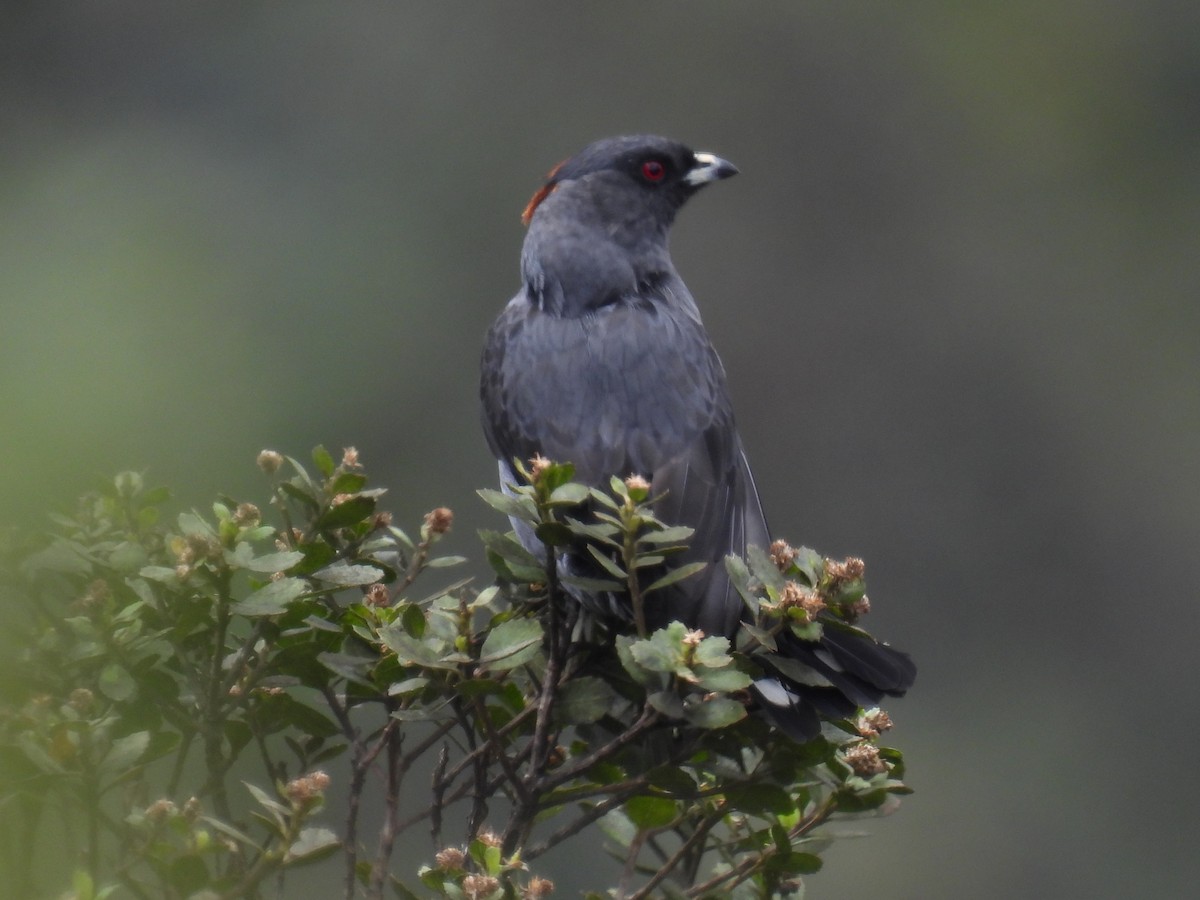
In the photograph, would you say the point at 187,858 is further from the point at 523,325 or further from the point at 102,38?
the point at 102,38

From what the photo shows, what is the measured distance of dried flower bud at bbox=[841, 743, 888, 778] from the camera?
1.64 meters

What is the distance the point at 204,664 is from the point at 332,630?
0.15 meters

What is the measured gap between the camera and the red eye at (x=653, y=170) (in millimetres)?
3445

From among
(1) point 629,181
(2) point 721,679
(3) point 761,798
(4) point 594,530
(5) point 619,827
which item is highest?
(1) point 629,181

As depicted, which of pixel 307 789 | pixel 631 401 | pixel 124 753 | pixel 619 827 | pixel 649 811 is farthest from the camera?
pixel 631 401

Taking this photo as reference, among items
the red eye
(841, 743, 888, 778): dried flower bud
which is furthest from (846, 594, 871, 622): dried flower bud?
the red eye

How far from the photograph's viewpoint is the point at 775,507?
8.66 meters

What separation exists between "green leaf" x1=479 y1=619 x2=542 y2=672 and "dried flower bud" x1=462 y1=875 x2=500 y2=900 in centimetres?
23

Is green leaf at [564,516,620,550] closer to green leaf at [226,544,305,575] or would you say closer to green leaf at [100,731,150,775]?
green leaf at [226,544,305,575]

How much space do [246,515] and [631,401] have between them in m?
1.12

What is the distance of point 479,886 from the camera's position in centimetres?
142

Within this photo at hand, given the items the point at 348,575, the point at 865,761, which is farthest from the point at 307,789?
the point at 865,761

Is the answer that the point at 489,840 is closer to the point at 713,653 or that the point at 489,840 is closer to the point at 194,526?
the point at 713,653

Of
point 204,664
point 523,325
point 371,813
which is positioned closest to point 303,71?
point 371,813
